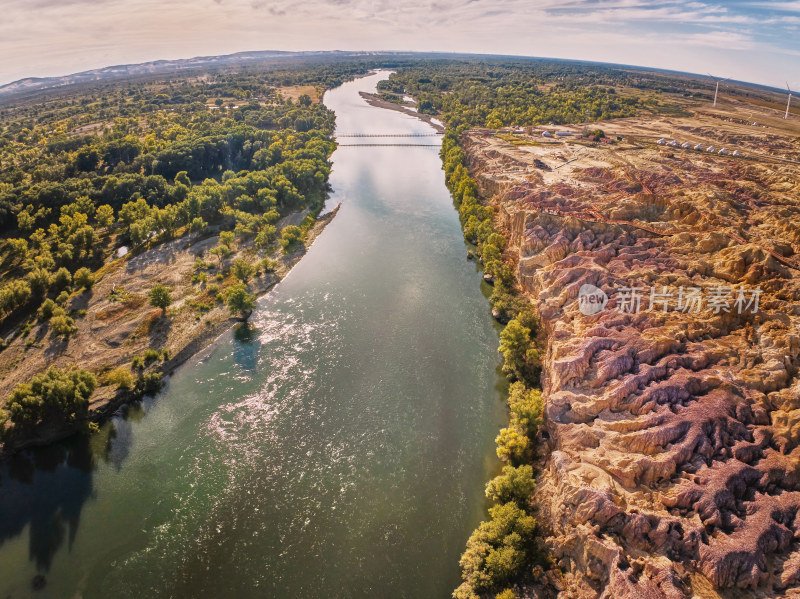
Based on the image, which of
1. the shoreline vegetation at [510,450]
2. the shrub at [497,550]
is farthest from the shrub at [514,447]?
the shrub at [497,550]

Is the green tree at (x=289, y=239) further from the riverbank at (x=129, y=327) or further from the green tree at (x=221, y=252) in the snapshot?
the green tree at (x=221, y=252)

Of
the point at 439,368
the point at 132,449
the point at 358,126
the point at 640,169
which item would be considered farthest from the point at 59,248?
the point at 358,126

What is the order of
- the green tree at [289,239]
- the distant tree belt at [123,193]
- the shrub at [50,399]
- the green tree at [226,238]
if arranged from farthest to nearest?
the green tree at [289,239] < the green tree at [226,238] < the distant tree belt at [123,193] < the shrub at [50,399]

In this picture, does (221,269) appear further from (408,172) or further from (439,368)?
(408,172)

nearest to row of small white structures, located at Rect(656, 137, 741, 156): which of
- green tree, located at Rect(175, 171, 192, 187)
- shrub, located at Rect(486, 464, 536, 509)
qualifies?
shrub, located at Rect(486, 464, 536, 509)

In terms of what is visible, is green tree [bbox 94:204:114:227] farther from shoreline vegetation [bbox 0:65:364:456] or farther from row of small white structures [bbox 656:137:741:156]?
row of small white structures [bbox 656:137:741:156]

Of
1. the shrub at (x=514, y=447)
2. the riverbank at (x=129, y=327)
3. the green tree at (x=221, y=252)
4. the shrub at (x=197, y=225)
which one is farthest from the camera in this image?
the shrub at (x=197, y=225)
